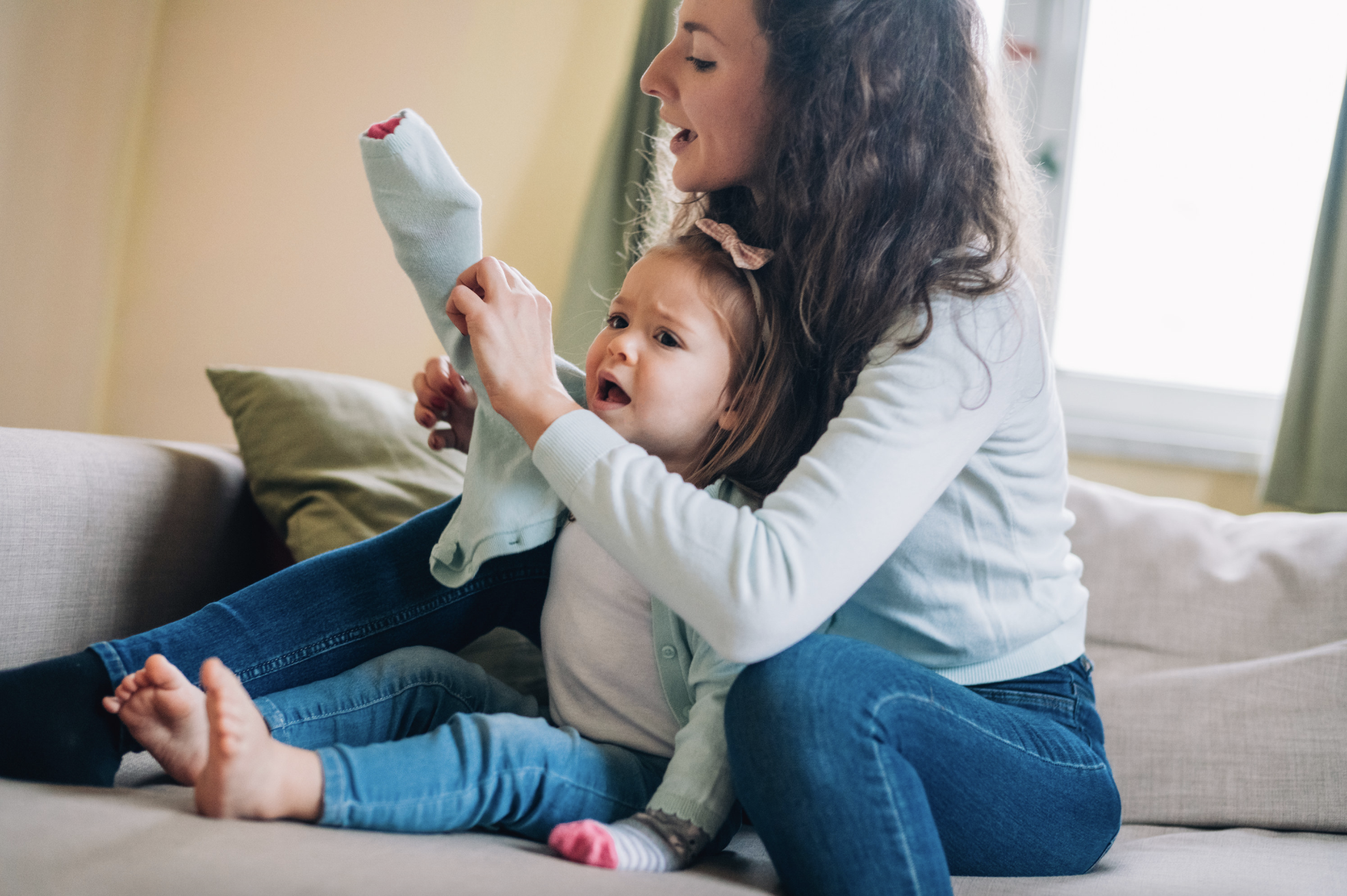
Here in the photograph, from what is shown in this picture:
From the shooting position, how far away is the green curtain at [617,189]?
6.20 ft

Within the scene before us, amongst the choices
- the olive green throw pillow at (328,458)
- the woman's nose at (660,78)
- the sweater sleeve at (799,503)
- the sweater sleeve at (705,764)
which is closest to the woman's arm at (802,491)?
the sweater sleeve at (799,503)

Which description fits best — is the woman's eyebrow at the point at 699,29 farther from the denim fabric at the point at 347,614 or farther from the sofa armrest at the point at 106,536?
the sofa armrest at the point at 106,536

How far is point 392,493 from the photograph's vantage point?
4.19 feet

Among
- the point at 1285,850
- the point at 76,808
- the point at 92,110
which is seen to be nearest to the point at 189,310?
the point at 92,110

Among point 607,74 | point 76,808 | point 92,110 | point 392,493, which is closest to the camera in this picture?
point 76,808

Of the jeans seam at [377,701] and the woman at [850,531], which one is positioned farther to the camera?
the jeans seam at [377,701]

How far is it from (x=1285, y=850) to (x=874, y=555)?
1.93 feet

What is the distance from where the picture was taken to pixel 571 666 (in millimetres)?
897

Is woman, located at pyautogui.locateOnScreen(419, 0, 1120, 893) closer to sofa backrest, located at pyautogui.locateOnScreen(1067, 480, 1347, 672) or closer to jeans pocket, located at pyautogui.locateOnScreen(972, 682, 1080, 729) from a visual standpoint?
jeans pocket, located at pyautogui.locateOnScreen(972, 682, 1080, 729)

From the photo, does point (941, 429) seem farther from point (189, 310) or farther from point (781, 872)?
point (189, 310)

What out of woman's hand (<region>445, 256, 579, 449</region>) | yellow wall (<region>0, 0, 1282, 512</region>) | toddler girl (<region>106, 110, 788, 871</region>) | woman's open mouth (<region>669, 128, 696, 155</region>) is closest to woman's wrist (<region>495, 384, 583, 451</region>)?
woman's hand (<region>445, 256, 579, 449</region>)

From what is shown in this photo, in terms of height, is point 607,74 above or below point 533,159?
above

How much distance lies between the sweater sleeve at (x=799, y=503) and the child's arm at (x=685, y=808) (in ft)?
0.36

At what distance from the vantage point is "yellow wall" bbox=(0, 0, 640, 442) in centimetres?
198
